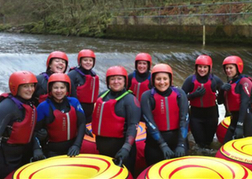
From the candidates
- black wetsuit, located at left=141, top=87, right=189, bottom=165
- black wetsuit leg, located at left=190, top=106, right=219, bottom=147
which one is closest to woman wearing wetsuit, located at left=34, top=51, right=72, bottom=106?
black wetsuit, located at left=141, top=87, right=189, bottom=165

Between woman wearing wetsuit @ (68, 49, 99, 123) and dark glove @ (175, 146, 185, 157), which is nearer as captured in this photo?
dark glove @ (175, 146, 185, 157)

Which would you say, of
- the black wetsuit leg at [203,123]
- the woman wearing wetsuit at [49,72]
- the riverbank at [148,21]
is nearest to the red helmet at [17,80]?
the woman wearing wetsuit at [49,72]

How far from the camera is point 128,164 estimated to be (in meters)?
3.59

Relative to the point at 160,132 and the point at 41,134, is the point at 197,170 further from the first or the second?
the point at 41,134

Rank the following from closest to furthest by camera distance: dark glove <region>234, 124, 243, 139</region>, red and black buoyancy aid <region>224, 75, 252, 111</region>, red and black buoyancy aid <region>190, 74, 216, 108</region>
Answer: dark glove <region>234, 124, 243, 139</region>
red and black buoyancy aid <region>224, 75, 252, 111</region>
red and black buoyancy aid <region>190, 74, 216, 108</region>

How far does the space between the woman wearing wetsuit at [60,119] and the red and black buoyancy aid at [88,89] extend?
150 centimetres

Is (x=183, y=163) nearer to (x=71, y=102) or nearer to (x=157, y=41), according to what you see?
(x=71, y=102)

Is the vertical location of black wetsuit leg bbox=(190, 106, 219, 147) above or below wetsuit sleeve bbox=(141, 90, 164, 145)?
below

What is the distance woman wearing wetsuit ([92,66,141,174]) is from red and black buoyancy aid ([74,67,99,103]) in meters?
1.61

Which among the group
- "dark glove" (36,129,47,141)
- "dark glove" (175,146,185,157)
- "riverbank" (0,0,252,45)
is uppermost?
"riverbank" (0,0,252,45)

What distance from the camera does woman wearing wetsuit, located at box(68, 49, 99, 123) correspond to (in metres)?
5.15

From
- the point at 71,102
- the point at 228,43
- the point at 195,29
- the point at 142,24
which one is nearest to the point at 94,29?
the point at 142,24

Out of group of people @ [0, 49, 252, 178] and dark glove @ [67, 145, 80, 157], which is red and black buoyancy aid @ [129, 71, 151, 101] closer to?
group of people @ [0, 49, 252, 178]

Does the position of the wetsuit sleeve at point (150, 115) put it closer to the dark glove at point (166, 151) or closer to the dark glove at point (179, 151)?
the dark glove at point (166, 151)
